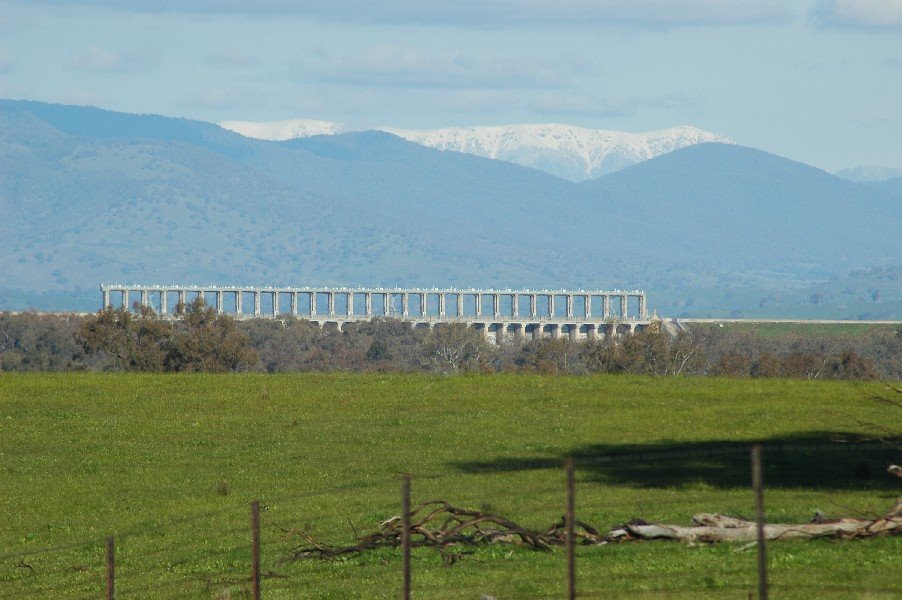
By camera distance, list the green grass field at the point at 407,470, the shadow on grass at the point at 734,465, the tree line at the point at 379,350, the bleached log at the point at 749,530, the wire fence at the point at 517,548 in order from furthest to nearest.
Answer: the tree line at the point at 379,350, the shadow on grass at the point at 734,465, the bleached log at the point at 749,530, the green grass field at the point at 407,470, the wire fence at the point at 517,548

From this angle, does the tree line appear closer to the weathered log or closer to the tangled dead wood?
the tangled dead wood

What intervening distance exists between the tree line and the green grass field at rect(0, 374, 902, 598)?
Answer: 16.3 meters

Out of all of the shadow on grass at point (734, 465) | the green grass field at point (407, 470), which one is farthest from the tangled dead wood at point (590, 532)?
the shadow on grass at point (734, 465)

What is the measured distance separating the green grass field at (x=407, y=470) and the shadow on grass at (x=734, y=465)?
0.10 m

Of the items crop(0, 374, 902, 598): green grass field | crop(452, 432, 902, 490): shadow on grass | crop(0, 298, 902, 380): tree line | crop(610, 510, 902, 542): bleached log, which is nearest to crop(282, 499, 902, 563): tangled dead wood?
crop(610, 510, 902, 542): bleached log

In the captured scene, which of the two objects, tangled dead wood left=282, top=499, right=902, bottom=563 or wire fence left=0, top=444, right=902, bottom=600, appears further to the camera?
tangled dead wood left=282, top=499, right=902, bottom=563

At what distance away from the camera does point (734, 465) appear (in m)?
33.0

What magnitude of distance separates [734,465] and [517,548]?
490 inches

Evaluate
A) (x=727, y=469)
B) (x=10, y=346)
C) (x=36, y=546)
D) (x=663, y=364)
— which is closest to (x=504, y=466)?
(x=727, y=469)

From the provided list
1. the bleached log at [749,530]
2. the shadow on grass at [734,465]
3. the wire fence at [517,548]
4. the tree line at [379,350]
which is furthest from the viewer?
the tree line at [379,350]

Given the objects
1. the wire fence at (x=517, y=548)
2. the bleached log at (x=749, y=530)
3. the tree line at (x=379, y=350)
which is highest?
the tree line at (x=379, y=350)

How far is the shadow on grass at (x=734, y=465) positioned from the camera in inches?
1170

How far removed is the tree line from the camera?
90.7 metres

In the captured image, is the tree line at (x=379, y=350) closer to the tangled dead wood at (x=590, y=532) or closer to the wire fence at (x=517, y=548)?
the wire fence at (x=517, y=548)
